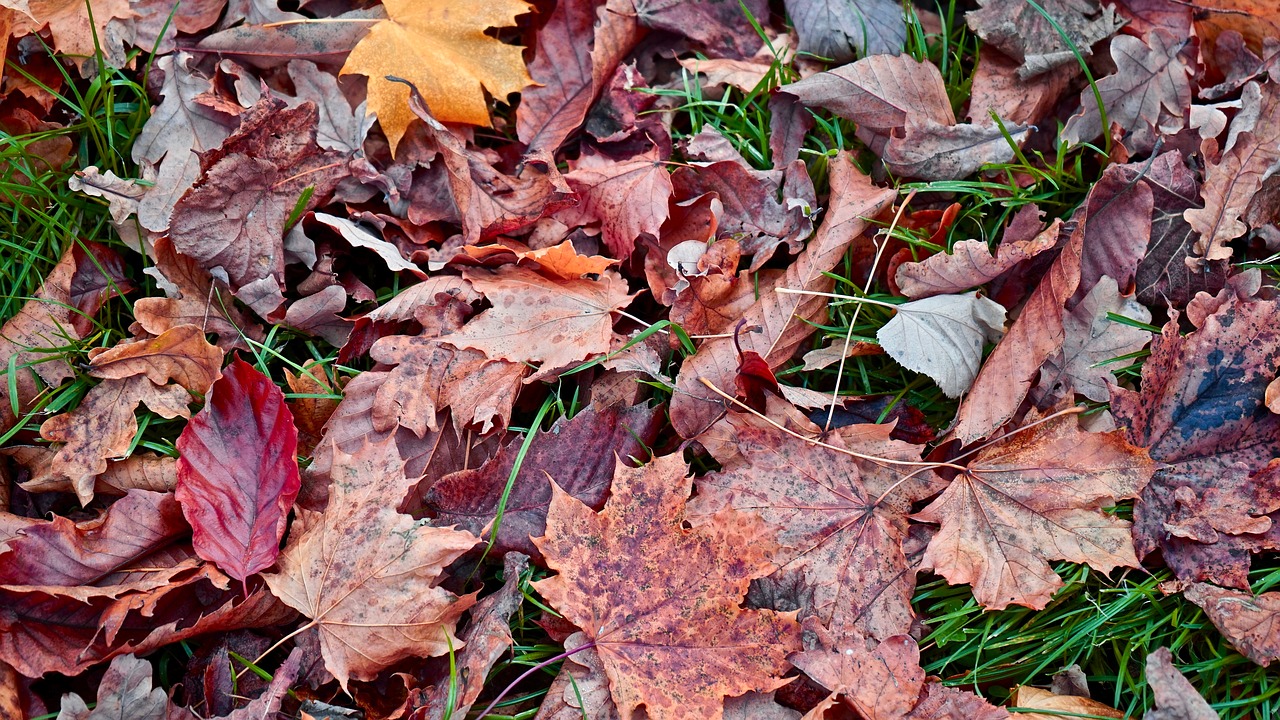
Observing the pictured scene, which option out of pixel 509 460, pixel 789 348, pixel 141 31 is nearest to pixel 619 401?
pixel 509 460

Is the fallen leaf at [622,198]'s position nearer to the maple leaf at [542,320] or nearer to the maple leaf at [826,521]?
the maple leaf at [542,320]

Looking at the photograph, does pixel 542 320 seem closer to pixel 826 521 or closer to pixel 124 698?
pixel 826 521

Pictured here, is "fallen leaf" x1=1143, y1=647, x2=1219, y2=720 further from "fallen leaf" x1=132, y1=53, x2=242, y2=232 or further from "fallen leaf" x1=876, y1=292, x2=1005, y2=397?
"fallen leaf" x1=132, y1=53, x2=242, y2=232

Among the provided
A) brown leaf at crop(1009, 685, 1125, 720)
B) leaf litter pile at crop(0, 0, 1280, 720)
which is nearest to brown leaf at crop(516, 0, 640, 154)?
leaf litter pile at crop(0, 0, 1280, 720)

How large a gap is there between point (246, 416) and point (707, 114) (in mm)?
1455

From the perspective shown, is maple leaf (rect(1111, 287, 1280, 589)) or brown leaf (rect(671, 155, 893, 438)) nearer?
maple leaf (rect(1111, 287, 1280, 589))

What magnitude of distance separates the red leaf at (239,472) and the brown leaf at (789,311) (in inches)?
34.7

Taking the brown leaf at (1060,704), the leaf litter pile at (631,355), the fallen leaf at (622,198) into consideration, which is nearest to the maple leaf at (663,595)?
the leaf litter pile at (631,355)

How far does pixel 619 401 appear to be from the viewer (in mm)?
2064

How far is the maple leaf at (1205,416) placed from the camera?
1841mm

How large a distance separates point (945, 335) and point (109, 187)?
2136 mm

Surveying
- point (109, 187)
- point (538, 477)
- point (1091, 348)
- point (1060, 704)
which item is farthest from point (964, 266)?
point (109, 187)

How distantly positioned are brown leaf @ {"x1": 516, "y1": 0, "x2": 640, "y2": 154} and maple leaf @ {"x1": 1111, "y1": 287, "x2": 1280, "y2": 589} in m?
1.56

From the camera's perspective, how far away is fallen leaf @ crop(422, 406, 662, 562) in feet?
6.31
